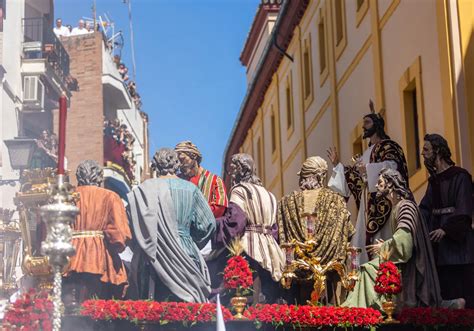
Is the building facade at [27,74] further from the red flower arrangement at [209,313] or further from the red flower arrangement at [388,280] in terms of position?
the red flower arrangement at [388,280]

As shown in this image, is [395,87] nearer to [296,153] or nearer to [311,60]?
[311,60]

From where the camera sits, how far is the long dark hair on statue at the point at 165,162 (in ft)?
44.9

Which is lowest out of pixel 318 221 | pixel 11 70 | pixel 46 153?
pixel 318 221

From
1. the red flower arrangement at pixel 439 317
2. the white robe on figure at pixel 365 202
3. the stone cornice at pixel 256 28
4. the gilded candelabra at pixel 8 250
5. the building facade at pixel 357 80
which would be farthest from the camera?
the stone cornice at pixel 256 28

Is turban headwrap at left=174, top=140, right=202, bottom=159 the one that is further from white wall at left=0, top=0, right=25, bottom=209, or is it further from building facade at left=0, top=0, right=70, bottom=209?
white wall at left=0, top=0, right=25, bottom=209

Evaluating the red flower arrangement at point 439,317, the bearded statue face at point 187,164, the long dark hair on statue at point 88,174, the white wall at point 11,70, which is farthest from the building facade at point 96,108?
the red flower arrangement at point 439,317

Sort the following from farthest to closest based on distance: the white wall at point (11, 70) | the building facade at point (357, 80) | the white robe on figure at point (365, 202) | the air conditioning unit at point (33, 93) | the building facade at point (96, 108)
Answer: the building facade at point (96, 108), the air conditioning unit at point (33, 93), the white wall at point (11, 70), the building facade at point (357, 80), the white robe on figure at point (365, 202)

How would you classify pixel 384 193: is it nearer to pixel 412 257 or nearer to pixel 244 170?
pixel 412 257

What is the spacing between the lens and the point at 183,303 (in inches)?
504

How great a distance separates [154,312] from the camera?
1262 centimetres

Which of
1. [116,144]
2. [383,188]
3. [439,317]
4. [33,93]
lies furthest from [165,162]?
[116,144]

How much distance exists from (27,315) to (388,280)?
373cm

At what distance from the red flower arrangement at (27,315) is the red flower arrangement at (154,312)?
109 centimetres

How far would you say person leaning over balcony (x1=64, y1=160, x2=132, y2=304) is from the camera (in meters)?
13.4
